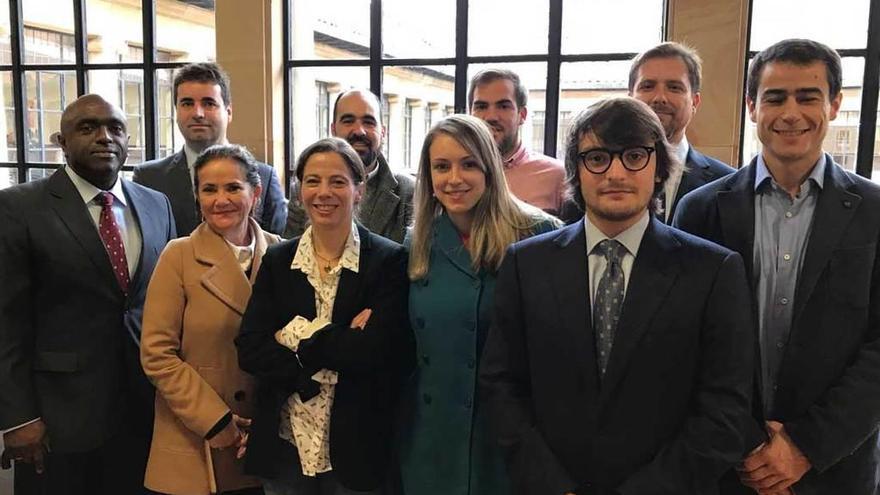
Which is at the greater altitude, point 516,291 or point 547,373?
point 516,291

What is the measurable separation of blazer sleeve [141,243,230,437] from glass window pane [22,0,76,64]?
478 centimetres

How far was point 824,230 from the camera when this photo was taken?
1.54m

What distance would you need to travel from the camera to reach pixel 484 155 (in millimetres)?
1839

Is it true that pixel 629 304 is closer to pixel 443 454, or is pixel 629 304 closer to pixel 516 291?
pixel 516 291

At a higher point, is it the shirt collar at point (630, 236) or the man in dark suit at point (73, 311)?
the shirt collar at point (630, 236)

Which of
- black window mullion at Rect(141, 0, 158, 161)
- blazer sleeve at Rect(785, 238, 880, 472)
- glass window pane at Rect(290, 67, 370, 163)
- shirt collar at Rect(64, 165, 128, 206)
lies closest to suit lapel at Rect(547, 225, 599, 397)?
blazer sleeve at Rect(785, 238, 880, 472)

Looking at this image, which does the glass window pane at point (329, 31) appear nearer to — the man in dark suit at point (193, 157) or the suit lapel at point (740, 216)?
the man in dark suit at point (193, 157)

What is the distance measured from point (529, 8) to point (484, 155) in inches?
115

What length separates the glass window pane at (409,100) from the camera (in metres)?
4.66

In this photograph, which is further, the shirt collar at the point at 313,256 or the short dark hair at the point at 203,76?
the short dark hair at the point at 203,76

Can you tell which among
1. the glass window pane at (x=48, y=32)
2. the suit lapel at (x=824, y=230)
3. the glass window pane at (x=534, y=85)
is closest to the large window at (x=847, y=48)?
the glass window pane at (x=534, y=85)

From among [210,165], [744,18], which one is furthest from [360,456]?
[744,18]

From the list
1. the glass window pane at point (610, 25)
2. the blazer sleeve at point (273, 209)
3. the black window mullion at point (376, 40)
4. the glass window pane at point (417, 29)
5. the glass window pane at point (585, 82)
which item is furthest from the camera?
the black window mullion at point (376, 40)

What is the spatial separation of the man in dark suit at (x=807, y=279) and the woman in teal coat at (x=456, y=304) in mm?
562
